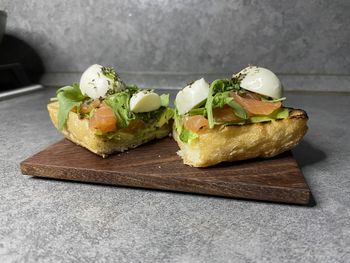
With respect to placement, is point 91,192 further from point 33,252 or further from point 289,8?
point 289,8

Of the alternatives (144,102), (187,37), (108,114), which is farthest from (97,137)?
(187,37)

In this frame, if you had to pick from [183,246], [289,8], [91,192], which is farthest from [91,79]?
[289,8]

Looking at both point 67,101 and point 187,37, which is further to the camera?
point 187,37

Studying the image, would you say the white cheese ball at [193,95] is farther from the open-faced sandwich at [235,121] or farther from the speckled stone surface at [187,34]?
the speckled stone surface at [187,34]

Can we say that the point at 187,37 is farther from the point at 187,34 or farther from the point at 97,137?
the point at 97,137

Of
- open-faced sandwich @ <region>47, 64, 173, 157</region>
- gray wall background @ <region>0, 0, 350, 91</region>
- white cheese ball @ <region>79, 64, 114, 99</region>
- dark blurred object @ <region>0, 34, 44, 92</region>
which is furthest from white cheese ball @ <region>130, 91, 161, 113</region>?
dark blurred object @ <region>0, 34, 44, 92</region>
